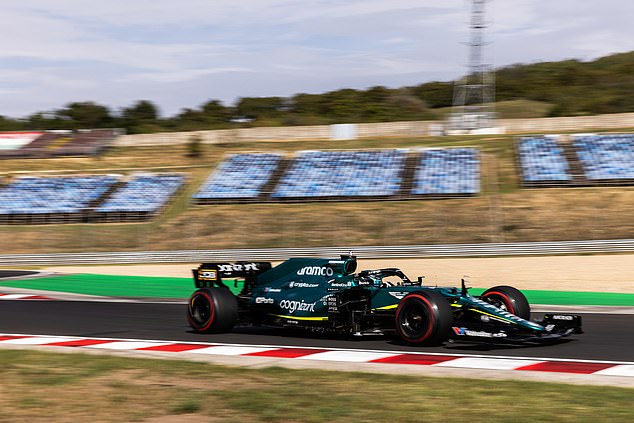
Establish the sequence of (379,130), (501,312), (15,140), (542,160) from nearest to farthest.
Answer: (501,312) → (542,160) → (379,130) → (15,140)

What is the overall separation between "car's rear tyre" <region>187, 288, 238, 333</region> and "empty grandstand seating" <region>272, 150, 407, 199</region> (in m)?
25.3

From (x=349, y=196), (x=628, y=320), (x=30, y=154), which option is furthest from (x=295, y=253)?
(x=30, y=154)

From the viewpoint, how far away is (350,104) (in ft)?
267

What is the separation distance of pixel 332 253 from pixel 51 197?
18.1 metres

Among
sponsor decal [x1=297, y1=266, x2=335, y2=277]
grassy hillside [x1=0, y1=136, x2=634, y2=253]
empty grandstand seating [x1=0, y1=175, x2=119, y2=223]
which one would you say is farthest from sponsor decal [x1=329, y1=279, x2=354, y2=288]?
empty grandstand seating [x1=0, y1=175, x2=119, y2=223]

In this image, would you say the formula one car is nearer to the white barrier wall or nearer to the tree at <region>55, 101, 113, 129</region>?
the white barrier wall

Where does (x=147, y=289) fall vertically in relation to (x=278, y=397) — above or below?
above

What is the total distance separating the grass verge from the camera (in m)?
6.21

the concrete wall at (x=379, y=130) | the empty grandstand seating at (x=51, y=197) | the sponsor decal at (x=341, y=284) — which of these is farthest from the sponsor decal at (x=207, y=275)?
the concrete wall at (x=379, y=130)

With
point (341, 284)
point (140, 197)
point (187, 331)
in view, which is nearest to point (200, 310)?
point (187, 331)

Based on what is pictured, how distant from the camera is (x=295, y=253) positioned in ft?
99.2

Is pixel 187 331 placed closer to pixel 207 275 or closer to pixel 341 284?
pixel 207 275

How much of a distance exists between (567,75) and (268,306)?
266 ft

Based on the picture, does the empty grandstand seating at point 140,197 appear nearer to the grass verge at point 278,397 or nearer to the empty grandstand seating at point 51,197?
the empty grandstand seating at point 51,197
